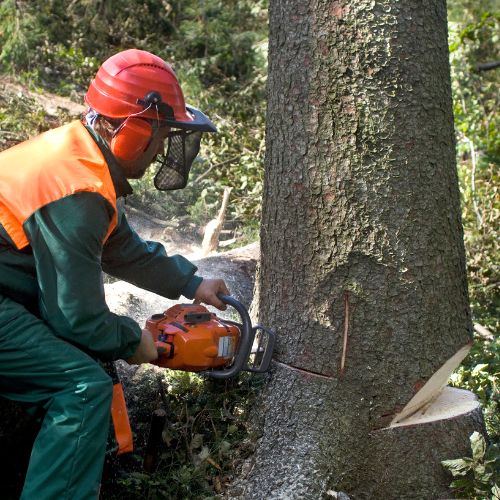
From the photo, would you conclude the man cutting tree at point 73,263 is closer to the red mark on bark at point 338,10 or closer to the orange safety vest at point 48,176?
the orange safety vest at point 48,176

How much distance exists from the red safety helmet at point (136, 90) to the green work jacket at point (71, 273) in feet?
0.48

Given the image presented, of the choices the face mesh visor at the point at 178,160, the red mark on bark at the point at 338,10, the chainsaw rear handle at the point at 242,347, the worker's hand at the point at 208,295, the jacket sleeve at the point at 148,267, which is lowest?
the chainsaw rear handle at the point at 242,347

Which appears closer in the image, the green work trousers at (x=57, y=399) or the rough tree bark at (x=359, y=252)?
the green work trousers at (x=57, y=399)

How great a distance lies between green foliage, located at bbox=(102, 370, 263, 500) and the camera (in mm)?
2885

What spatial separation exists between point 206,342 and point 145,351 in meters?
0.26

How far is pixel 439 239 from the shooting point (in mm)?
2824

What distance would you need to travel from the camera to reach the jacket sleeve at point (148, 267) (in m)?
3.12

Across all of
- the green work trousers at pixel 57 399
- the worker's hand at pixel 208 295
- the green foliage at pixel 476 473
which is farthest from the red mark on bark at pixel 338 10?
the green foliage at pixel 476 473

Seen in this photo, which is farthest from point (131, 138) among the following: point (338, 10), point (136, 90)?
point (338, 10)

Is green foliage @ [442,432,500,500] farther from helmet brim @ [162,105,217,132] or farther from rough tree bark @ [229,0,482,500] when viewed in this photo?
helmet brim @ [162,105,217,132]

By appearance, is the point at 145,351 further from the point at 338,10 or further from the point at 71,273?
the point at 338,10

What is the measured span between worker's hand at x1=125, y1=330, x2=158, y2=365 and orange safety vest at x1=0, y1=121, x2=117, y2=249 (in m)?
0.46

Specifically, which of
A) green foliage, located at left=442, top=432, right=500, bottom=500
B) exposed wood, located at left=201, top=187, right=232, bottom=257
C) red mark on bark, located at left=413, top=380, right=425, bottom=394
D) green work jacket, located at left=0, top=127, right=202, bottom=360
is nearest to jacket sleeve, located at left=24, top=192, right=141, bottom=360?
green work jacket, located at left=0, top=127, right=202, bottom=360

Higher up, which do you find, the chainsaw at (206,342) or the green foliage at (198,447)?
the chainsaw at (206,342)
